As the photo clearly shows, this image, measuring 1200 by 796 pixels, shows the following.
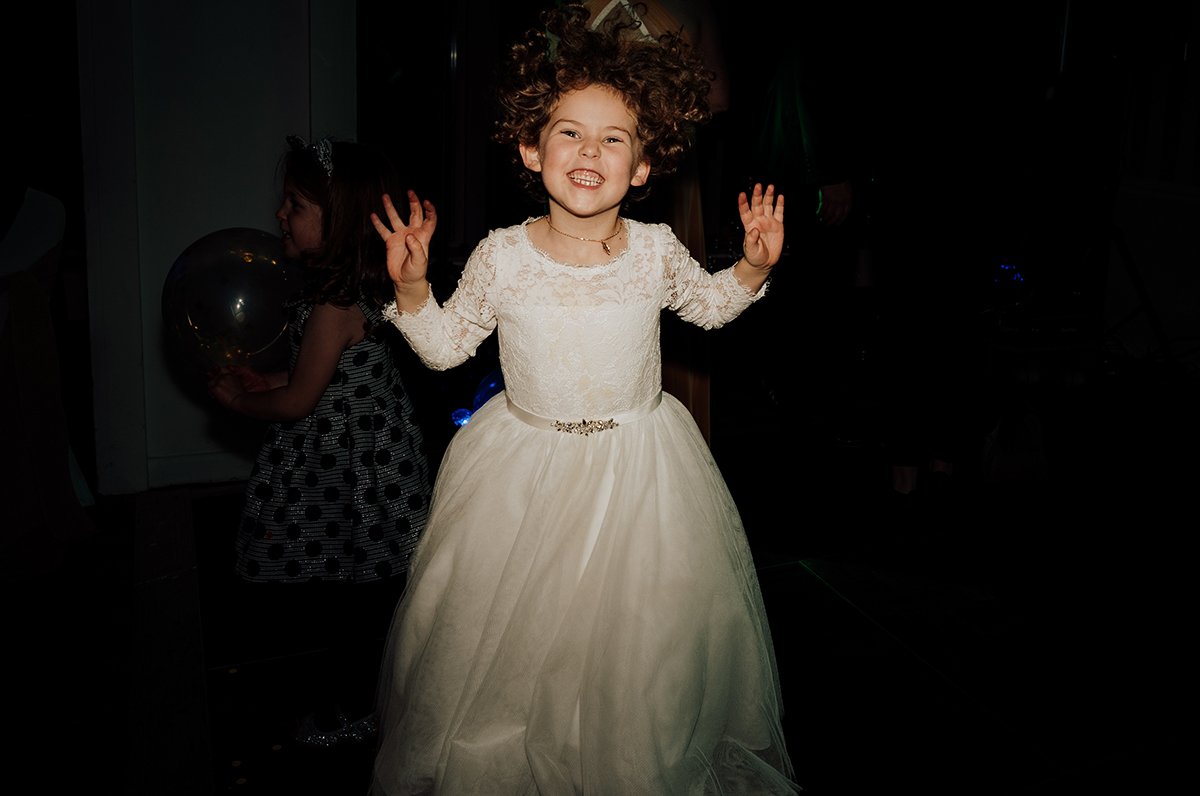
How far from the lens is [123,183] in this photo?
3527 mm

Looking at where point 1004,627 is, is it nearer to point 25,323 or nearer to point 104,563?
point 104,563

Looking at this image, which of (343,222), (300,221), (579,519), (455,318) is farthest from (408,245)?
(300,221)

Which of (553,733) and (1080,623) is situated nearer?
(553,733)

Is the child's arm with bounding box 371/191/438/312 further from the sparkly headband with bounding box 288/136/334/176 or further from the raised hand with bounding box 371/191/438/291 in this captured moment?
the sparkly headband with bounding box 288/136/334/176

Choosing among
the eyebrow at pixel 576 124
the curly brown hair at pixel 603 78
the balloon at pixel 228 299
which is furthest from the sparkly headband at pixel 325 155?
the eyebrow at pixel 576 124

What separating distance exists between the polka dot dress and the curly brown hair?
1071 mm

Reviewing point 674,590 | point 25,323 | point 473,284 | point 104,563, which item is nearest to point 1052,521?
point 674,590

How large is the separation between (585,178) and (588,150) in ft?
0.17

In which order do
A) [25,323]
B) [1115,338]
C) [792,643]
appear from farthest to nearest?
[1115,338] → [25,323] → [792,643]

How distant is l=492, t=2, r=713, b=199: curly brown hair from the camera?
1.81 metres

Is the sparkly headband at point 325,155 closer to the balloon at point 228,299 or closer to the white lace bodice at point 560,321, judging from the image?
the balloon at point 228,299

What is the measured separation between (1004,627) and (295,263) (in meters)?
2.24

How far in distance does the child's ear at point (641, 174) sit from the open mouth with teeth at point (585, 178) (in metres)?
0.12

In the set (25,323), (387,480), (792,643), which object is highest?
(25,323)
